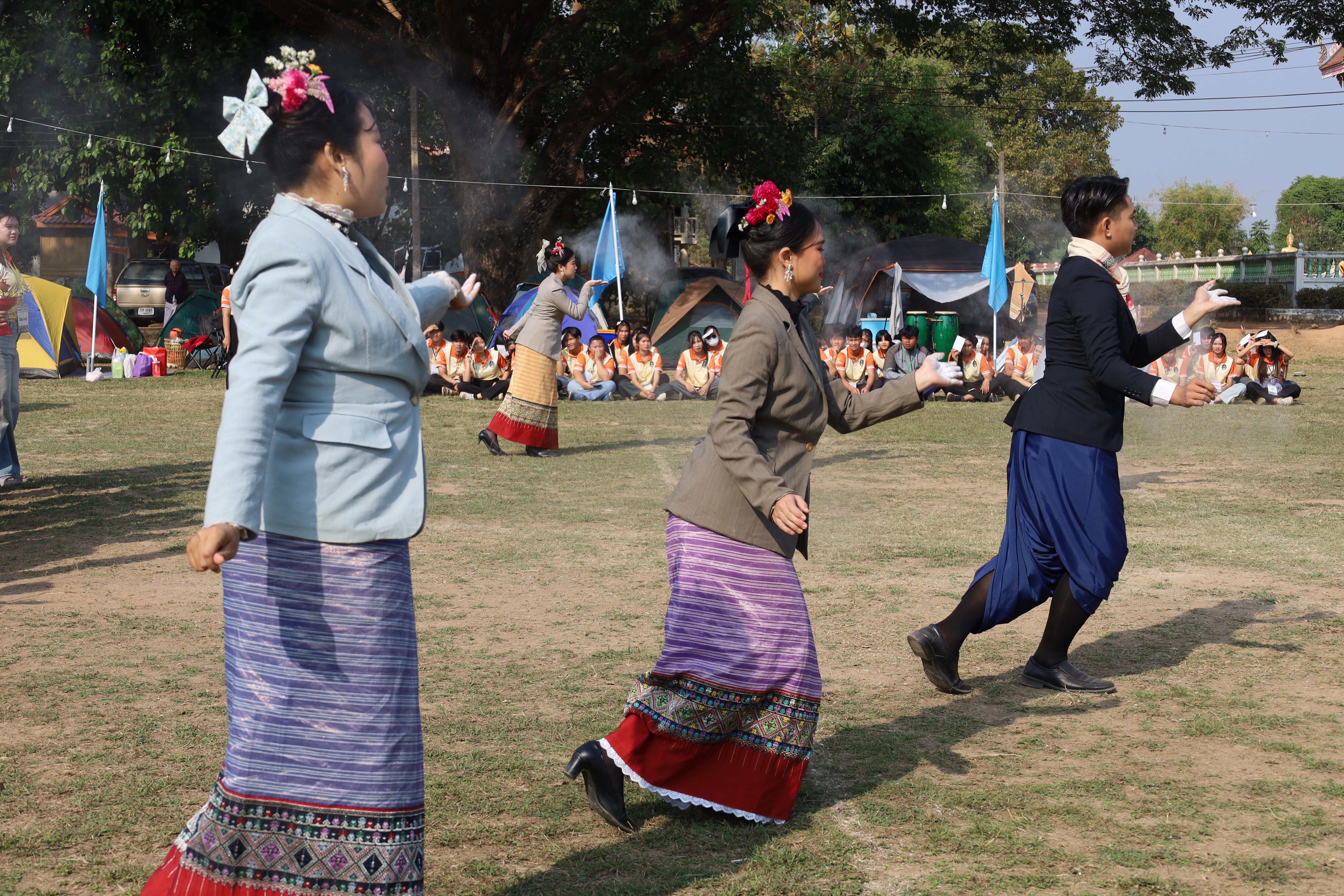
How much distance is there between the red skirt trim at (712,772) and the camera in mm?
3471

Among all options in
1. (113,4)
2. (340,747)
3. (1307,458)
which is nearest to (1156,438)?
(1307,458)

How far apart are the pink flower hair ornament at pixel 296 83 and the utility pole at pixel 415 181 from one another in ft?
74.1

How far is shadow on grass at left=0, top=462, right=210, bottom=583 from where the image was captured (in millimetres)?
6980

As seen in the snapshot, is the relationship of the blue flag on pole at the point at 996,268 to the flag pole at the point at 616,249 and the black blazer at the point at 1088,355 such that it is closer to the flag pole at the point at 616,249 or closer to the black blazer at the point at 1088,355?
the flag pole at the point at 616,249

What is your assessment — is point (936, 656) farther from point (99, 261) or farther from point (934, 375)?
point (99, 261)

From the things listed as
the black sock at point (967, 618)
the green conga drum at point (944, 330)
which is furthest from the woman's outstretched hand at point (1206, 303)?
the green conga drum at point (944, 330)

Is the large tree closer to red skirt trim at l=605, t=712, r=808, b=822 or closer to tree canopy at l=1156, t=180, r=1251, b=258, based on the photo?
red skirt trim at l=605, t=712, r=808, b=822

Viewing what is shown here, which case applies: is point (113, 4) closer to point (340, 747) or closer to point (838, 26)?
point (838, 26)

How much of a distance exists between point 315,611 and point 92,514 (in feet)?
21.6

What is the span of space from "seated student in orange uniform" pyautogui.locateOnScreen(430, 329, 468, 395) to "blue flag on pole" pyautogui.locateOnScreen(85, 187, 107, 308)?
513 centimetres

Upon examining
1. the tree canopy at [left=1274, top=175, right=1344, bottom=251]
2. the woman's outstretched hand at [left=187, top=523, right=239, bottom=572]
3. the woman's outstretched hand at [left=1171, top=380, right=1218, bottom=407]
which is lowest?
the woman's outstretched hand at [left=187, top=523, right=239, bottom=572]

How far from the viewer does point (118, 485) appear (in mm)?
9344

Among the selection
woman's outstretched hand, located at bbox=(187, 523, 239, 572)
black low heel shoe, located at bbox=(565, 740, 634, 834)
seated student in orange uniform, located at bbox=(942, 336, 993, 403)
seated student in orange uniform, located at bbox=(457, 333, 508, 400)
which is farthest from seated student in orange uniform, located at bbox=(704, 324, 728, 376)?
woman's outstretched hand, located at bbox=(187, 523, 239, 572)

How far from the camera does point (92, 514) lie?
26.9 ft
